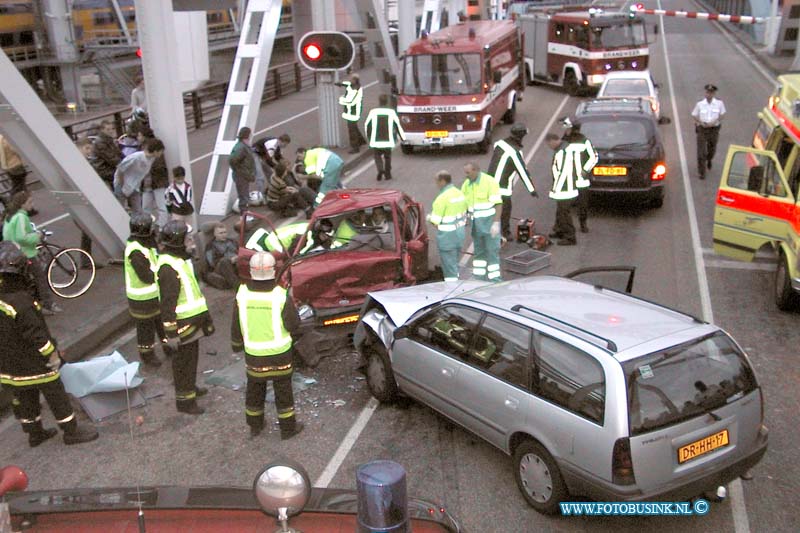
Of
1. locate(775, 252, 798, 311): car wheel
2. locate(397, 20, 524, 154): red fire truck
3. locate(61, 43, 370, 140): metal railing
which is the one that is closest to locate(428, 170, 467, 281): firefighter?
locate(775, 252, 798, 311): car wheel

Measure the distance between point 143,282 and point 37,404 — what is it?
1831 mm

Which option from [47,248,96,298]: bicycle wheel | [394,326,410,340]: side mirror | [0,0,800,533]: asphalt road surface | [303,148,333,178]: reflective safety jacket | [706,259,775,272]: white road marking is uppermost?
[303,148,333,178]: reflective safety jacket

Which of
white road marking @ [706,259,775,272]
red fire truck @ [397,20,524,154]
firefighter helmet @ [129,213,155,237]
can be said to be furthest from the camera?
red fire truck @ [397,20,524,154]

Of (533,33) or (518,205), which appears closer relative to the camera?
(518,205)

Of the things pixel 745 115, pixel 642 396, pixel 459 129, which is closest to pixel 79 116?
pixel 459 129

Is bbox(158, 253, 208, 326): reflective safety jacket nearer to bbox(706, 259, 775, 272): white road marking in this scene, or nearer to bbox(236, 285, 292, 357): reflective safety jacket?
bbox(236, 285, 292, 357): reflective safety jacket

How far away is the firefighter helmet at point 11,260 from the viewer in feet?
22.2

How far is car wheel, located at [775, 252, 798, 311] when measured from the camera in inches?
385

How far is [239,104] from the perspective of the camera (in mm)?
15102

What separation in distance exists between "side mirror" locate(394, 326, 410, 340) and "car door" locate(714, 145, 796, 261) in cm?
521

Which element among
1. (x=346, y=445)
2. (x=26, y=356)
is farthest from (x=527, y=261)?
(x=26, y=356)

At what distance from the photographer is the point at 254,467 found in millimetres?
7086

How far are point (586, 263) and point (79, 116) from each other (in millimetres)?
32399

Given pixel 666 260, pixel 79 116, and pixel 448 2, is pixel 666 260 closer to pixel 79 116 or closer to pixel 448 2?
pixel 448 2
